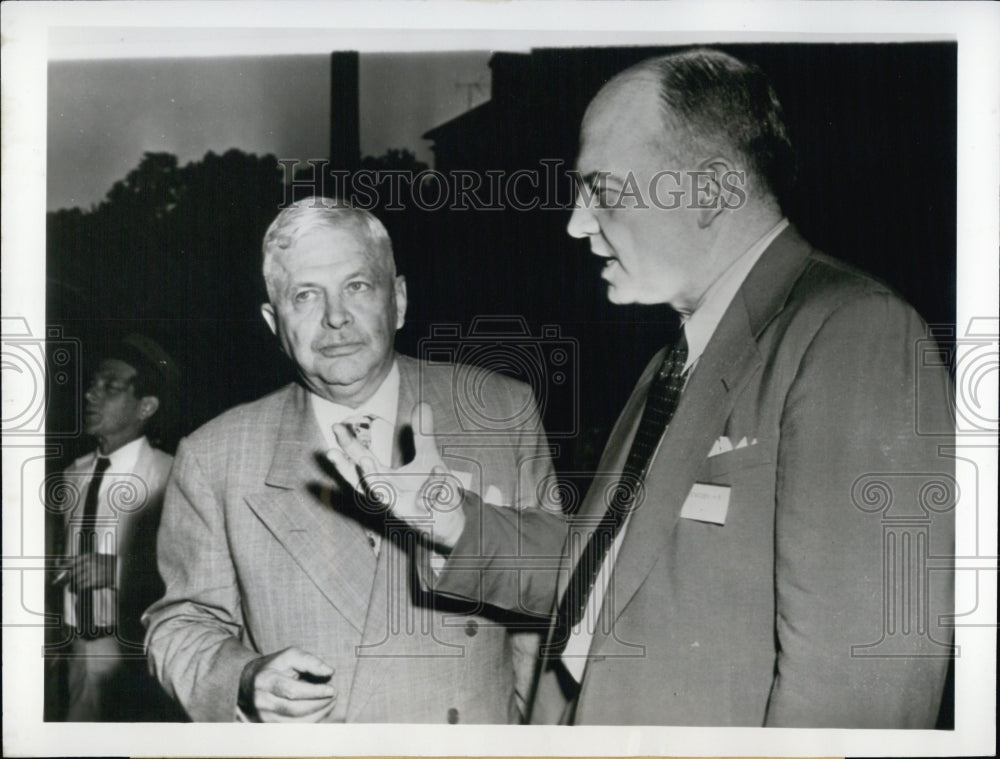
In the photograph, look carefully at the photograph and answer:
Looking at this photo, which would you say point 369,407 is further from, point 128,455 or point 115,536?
point 115,536

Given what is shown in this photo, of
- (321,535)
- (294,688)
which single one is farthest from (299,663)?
(321,535)

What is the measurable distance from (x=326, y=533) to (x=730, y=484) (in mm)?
1177

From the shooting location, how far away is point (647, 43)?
10.1 feet

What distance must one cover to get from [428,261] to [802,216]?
3.67 ft

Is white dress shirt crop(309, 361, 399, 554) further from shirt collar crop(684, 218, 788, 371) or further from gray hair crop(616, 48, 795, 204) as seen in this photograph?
gray hair crop(616, 48, 795, 204)

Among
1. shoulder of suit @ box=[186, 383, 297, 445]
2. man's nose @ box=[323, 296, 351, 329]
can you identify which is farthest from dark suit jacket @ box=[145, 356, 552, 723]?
man's nose @ box=[323, 296, 351, 329]

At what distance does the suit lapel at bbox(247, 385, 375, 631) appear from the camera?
300 centimetres

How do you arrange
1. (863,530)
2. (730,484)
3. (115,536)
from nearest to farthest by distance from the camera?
(730,484) → (863,530) → (115,536)

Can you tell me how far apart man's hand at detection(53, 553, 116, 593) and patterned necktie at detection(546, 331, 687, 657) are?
4.41 ft

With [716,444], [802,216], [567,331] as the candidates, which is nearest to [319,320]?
[567,331]

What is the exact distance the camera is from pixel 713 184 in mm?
3018

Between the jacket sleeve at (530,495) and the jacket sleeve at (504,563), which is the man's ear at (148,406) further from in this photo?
the jacket sleeve at (530,495)

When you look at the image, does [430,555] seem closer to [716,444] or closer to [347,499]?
[347,499]

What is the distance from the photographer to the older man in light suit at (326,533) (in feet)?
9.88
